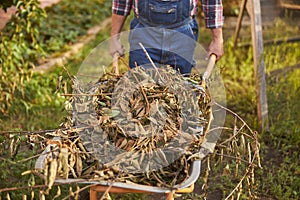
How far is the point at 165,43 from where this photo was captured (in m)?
2.96

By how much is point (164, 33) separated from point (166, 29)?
0.03 metres

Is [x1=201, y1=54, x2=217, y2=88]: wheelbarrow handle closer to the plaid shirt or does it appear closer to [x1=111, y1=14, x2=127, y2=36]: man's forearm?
the plaid shirt

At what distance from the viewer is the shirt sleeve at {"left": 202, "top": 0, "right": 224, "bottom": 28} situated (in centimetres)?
303

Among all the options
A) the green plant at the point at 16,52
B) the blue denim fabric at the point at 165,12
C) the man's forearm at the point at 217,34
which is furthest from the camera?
the green plant at the point at 16,52

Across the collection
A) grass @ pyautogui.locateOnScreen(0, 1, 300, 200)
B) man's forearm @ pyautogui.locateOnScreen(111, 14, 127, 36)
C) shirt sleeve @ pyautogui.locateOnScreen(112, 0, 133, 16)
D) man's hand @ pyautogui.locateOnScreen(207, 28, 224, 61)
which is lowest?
grass @ pyautogui.locateOnScreen(0, 1, 300, 200)

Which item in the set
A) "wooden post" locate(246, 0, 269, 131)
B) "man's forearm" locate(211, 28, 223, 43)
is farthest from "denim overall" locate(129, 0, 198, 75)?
"wooden post" locate(246, 0, 269, 131)

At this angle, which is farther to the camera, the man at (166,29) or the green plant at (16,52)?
the green plant at (16,52)

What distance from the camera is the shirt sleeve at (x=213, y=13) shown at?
3031 millimetres

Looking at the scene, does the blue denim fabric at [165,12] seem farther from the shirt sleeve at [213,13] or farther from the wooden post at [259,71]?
the wooden post at [259,71]

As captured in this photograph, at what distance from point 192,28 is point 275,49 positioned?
2.00m

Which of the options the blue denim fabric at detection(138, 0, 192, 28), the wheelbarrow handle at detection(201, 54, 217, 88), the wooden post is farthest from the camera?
the wooden post

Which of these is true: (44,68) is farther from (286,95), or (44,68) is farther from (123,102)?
(123,102)

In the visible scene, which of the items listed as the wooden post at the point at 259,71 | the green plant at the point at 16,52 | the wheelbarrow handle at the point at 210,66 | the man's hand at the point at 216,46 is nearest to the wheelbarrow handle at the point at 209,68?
the wheelbarrow handle at the point at 210,66

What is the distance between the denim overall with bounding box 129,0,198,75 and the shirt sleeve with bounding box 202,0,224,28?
9 centimetres
